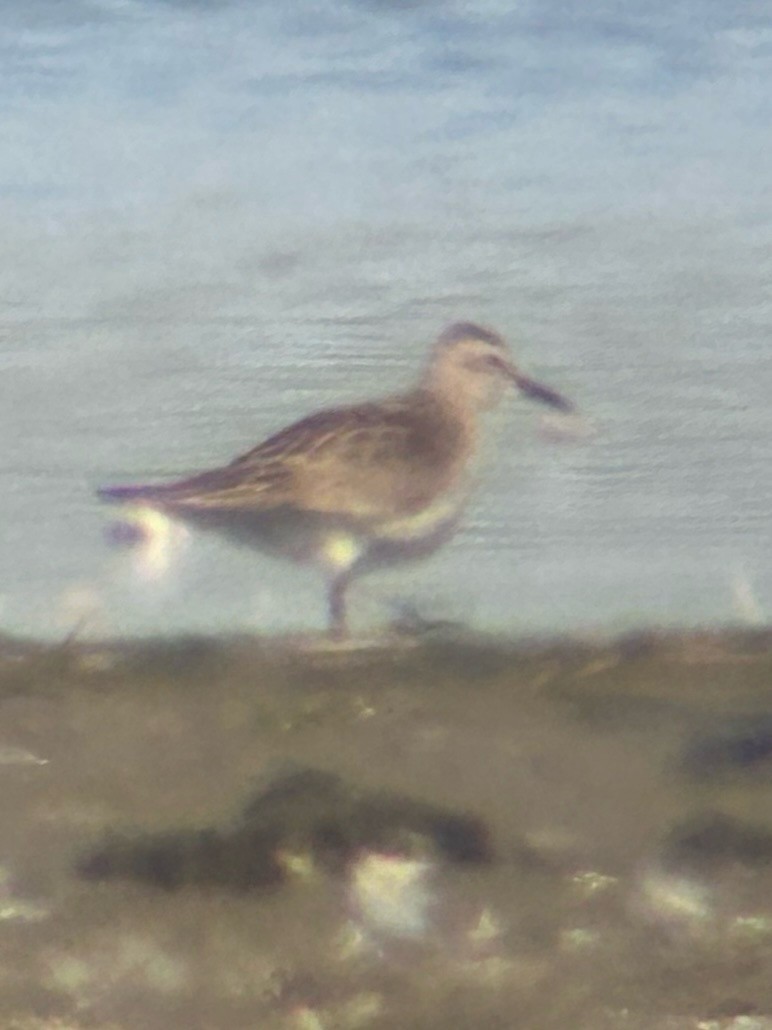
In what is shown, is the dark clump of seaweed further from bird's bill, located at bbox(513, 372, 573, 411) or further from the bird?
bird's bill, located at bbox(513, 372, 573, 411)

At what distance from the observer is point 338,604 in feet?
4.76

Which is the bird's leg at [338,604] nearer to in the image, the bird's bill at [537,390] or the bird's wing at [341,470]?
the bird's wing at [341,470]

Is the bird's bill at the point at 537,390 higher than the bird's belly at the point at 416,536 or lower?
higher

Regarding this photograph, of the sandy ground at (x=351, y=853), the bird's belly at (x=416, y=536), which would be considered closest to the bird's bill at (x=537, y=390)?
the bird's belly at (x=416, y=536)

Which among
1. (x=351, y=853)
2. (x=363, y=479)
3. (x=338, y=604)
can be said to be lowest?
(x=351, y=853)

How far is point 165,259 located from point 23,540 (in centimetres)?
32

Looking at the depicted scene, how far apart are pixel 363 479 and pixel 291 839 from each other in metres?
0.38

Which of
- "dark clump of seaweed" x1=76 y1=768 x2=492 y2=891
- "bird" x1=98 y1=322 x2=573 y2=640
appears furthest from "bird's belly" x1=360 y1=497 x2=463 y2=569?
"dark clump of seaweed" x1=76 y1=768 x2=492 y2=891

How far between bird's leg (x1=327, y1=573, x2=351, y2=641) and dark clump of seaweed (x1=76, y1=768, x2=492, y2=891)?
151mm

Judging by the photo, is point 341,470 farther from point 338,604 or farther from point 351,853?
point 351,853

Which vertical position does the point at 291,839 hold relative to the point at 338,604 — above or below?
below

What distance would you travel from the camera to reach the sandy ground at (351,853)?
1454mm

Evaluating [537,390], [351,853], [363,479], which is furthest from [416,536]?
[351,853]

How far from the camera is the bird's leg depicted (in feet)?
4.75
